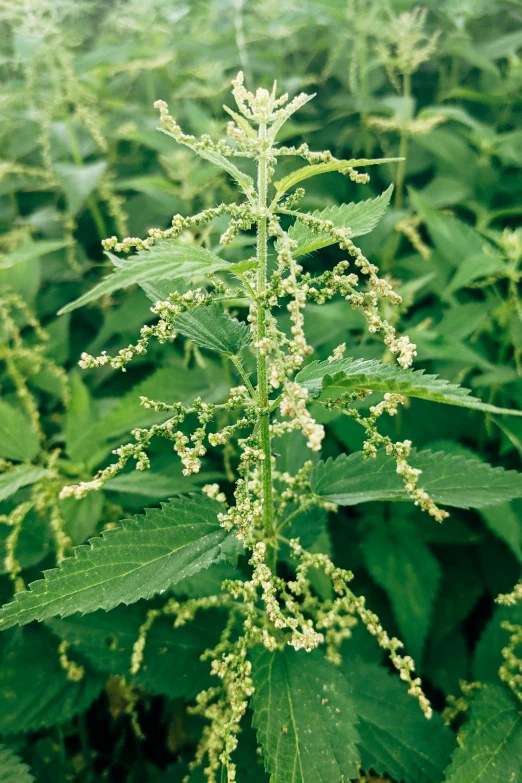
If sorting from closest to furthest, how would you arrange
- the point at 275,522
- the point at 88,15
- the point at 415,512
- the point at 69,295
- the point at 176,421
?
1. the point at 176,421
2. the point at 275,522
3. the point at 415,512
4. the point at 69,295
5. the point at 88,15

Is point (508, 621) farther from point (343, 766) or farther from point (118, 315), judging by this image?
point (118, 315)

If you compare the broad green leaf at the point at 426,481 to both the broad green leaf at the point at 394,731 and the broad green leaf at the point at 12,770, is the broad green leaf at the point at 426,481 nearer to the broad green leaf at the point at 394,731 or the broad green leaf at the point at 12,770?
the broad green leaf at the point at 394,731

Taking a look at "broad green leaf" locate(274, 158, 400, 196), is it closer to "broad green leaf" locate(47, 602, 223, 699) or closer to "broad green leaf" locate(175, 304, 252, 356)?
"broad green leaf" locate(175, 304, 252, 356)

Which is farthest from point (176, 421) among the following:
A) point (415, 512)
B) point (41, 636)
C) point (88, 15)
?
point (88, 15)

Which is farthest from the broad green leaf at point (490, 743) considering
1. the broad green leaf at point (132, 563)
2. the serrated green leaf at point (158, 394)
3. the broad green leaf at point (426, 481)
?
the serrated green leaf at point (158, 394)

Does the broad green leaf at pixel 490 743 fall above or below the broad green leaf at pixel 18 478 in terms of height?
below

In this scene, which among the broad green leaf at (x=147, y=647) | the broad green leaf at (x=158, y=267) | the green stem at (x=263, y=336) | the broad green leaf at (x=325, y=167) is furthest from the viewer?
the broad green leaf at (x=147, y=647)

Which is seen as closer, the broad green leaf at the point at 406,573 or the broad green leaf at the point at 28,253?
the broad green leaf at the point at 406,573
